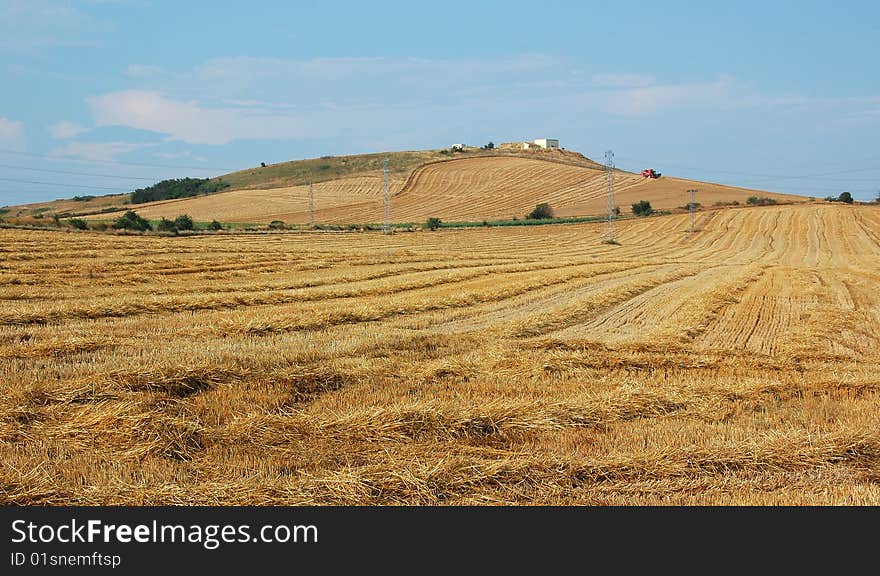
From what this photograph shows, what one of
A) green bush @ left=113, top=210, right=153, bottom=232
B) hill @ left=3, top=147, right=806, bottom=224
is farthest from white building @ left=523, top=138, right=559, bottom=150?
green bush @ left=113, top=210, right=153, bottom=232

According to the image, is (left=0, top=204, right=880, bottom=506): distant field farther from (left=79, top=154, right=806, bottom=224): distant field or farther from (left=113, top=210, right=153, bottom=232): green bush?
→ (left=79, top=154, right=806, bottom=224): distant field

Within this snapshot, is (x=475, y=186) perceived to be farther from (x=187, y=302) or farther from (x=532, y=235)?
(x=187, y=302)

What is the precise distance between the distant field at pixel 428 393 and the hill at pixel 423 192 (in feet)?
190

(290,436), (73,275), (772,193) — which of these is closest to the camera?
(290,436)

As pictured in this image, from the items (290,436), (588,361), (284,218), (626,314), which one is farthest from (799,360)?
(284,218)

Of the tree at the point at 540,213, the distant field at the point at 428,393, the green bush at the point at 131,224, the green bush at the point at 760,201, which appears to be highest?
the green bush at the point at 760,201

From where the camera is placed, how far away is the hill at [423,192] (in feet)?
278

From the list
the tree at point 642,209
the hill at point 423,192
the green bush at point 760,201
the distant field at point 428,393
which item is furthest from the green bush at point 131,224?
the green bush at point 760,201

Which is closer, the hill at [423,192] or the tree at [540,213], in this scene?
the tree at [540,213]

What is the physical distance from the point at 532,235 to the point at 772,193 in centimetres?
4696

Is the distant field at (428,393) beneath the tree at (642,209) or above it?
beneath

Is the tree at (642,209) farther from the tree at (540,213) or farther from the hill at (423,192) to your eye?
the tree at (540,213)

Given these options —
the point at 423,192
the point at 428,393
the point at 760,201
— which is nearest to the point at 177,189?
the point at 423,192

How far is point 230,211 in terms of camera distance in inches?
3396
